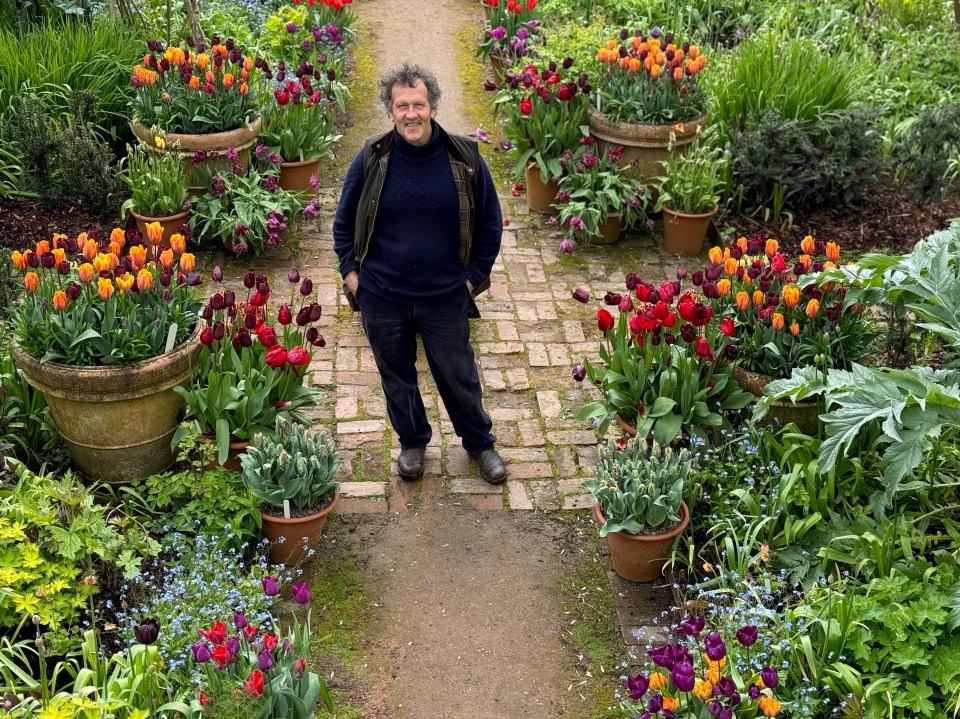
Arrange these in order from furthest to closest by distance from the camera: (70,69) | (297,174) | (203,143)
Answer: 1. (70,69)
2. (297,174)
3. (203,143)

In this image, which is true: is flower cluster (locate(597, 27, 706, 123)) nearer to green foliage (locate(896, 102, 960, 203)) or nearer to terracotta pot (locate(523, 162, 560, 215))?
terracotta pot (locate(523, 162, 560, 215))

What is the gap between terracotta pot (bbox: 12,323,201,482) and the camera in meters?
4.61

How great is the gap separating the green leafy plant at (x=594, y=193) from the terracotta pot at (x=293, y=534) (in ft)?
10.4

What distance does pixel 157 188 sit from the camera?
684 cm

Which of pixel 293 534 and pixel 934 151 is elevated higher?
pixel 934 151

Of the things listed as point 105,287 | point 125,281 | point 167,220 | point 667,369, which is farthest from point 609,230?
point 105,287

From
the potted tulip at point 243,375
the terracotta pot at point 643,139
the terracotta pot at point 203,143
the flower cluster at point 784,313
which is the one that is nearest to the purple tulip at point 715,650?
the flower cluster at point 784,313

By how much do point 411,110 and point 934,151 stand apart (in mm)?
4341

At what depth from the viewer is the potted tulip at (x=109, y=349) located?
462cm

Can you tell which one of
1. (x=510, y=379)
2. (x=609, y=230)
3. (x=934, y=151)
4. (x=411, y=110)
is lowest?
(x=510, y=379)

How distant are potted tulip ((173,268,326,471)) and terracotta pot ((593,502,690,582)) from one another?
1457 mm

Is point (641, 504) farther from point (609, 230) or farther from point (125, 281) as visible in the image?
point (609, 230)

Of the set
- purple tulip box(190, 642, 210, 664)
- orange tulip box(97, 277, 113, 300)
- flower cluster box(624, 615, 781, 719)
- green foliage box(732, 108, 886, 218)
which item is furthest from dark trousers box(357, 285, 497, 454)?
green foliage box(732, 108, 886, 218)

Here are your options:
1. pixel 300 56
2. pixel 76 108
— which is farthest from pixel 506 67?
pixel 76 108
